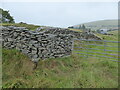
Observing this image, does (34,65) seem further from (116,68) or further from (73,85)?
(116,68)

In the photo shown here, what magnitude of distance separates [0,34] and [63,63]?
3.84 m

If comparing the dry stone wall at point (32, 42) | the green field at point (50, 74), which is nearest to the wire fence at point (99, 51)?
the green field at point (50, 74)

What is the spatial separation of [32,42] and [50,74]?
1780 mm

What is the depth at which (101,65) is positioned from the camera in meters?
5.32

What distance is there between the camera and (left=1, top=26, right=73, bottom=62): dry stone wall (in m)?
4.66

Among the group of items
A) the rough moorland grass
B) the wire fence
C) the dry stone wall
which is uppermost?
the dry stone wall

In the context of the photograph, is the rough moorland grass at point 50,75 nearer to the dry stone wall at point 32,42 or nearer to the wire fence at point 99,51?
the dry stone wall at point 32,42

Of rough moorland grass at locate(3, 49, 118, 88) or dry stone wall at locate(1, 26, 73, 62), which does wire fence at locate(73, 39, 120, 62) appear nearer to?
rough moorland grass at locate(3, 49, 118, 88)

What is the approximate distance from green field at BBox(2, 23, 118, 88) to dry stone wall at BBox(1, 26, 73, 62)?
0.93 ft

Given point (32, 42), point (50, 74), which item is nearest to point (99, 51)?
point (50, 74)

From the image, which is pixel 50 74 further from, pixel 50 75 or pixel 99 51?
pixel 99 51

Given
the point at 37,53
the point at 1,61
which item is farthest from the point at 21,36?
the point at 1,61

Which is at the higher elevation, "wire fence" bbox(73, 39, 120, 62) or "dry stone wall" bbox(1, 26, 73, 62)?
"dry stone wall" bbox(1, 26, 73, 62)

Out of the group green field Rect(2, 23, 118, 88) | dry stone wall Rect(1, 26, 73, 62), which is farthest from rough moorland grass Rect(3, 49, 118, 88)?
dry stone wall Rect(1, 26, 73, 62)
